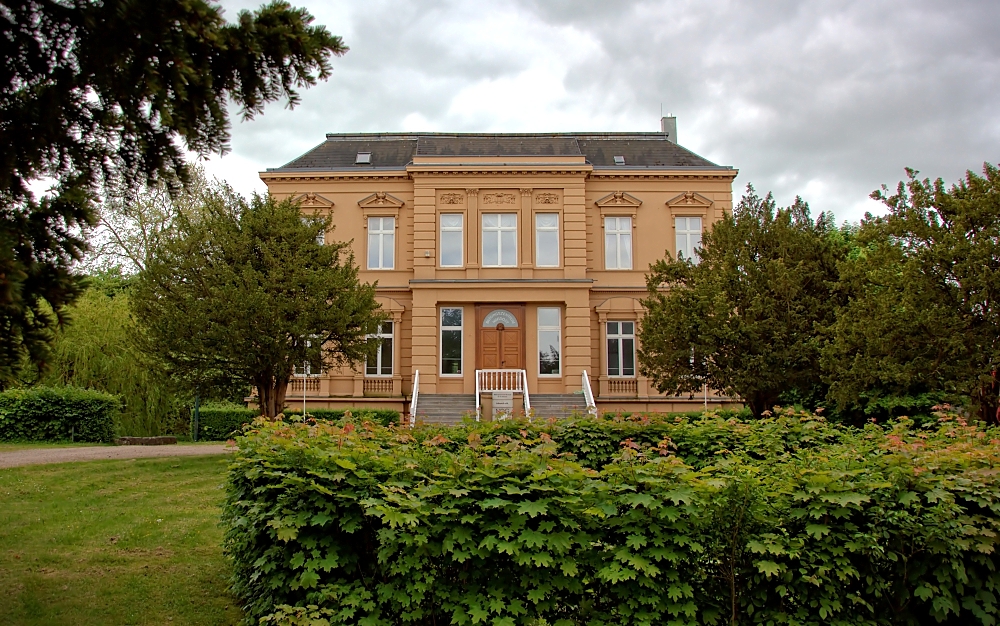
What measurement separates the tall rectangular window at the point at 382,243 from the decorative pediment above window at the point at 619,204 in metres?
8.51

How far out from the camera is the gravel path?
17.0 meters

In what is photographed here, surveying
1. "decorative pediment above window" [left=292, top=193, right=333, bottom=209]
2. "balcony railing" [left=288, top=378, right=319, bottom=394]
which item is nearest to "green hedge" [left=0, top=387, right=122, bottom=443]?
"balcony railing" [left=288, top=378, right=319, bottom=394]

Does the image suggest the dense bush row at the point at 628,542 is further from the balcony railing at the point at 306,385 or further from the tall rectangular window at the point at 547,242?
the tall rectangular window at the point at 547,242

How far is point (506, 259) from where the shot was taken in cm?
2955

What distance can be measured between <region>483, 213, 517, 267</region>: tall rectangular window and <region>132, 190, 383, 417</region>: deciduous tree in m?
10.2

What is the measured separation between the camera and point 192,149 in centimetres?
497

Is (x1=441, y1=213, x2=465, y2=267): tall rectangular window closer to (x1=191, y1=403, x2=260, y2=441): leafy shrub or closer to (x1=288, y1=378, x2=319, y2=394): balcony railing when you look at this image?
(x1=288, y1=378, x2=319, y2=394): balcony railing

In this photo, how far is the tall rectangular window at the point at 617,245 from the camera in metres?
30.6

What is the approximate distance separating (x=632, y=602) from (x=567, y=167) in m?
25.7

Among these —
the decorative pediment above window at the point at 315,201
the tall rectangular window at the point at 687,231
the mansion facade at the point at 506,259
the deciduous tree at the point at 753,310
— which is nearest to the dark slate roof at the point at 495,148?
the mansion facade at the point at 506,259

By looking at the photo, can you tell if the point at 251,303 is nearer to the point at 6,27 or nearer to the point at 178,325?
the point at 178,325

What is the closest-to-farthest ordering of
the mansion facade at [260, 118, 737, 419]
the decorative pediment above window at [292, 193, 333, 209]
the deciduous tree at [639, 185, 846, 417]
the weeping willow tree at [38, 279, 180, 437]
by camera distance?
1. the deciduous tree at [639, 185, 846, 417]
2. the weeping willow tree at [38, 279, 180, 437]
3. the mansion facade at [260, 118, 737, 419]
4. the decorative pediment above window at [292, 193, 333, 209]

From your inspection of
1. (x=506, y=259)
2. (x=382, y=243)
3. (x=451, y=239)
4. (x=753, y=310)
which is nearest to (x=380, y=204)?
(x=382, y=243)

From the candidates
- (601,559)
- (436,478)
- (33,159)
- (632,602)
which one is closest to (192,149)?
(33,159)
